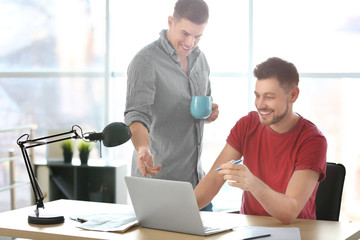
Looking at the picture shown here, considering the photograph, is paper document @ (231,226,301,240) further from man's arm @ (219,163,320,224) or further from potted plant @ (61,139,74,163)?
potted plant @ (61,139,74,163)

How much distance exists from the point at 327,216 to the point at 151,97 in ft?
Result: 3.08

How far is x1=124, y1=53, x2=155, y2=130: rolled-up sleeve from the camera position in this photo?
276 cm

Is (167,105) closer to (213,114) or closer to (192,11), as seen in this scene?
(213,114)

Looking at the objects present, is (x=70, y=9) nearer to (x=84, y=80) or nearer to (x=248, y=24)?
(x=84, y=80)

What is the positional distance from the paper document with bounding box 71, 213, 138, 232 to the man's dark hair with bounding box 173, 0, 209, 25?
934 millimetres

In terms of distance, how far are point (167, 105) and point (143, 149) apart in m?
0.36

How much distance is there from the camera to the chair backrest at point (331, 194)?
2588 millimetres

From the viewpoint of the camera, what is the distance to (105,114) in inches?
214

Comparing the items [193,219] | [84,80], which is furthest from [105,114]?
[193,219]

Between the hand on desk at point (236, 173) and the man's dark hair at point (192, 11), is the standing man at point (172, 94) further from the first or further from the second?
the hand on desk at point (236, 173)

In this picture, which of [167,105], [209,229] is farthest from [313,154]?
[167,105]

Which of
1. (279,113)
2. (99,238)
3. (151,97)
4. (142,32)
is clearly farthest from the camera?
(142,32)

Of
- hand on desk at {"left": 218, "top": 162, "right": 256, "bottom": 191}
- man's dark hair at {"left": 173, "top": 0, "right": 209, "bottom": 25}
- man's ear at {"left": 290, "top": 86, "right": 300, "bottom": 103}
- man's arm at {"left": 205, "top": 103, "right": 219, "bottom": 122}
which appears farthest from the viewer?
man's arm at {"left": 205, "top": 103, "right": 219, "bottom": 122}

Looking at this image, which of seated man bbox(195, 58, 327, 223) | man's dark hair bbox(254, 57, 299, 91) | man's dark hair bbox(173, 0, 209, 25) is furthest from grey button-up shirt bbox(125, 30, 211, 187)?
man's dark hair bbox(254, 57, 299, 91)
